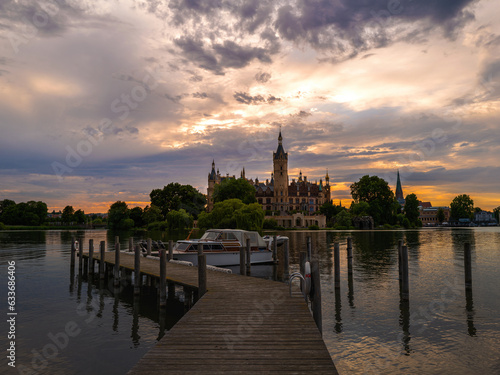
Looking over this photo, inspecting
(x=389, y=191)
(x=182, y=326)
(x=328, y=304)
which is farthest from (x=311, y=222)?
(x=182, y=326)

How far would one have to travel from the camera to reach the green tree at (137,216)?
119 m

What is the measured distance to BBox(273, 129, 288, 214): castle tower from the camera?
160125 millimetres

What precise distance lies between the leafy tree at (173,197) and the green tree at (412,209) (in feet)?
249

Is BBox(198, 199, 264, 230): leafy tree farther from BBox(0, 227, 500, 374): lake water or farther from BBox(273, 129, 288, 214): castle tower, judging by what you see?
BBox(273, 129, 288, 214): castle tower

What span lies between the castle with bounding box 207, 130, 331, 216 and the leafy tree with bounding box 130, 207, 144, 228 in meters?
46.6

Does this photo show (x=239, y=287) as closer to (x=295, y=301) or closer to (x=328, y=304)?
(x=295, y=301)

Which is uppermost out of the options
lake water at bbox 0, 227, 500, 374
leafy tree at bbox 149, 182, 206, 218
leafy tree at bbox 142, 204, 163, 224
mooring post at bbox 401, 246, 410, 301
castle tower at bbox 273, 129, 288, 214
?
castle tower at bbox 273, 129, 288, 214

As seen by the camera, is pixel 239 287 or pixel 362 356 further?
pixel 239 287

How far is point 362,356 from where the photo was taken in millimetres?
10969

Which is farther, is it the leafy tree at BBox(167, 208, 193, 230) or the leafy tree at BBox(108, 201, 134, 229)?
the leafy tree at BBox(108, 201, 134, 229)

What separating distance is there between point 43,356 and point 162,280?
567 centimetres

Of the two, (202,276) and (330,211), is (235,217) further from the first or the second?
(330,211)

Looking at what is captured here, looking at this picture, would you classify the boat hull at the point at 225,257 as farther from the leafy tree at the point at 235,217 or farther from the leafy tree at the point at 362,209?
the leafy tree at the point at 362,209

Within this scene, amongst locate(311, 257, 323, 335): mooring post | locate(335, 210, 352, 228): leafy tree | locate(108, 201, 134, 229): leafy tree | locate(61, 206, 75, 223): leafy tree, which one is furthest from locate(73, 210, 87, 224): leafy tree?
locate(311, 257, 323, 335): mooring post
